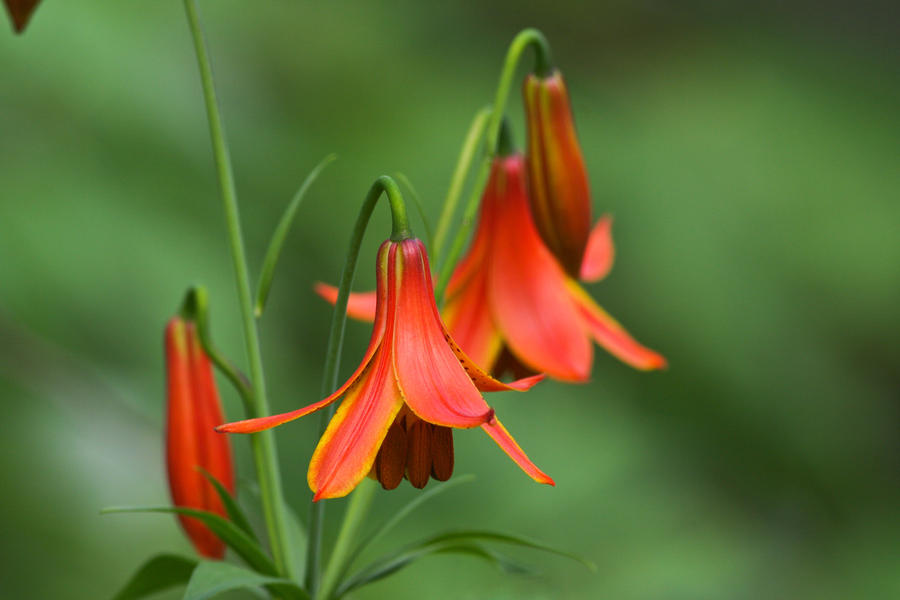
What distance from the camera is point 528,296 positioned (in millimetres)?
707

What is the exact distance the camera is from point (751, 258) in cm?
192

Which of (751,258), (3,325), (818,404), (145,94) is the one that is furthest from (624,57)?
(3,325)

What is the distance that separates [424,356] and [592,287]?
4.35 ft

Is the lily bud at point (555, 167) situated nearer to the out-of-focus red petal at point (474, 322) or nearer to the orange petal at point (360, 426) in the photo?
the out-of-focus red petal at point (474, 322)

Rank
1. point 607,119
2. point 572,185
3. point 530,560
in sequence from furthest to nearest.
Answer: point 607,119
point 530,560
point 572,185

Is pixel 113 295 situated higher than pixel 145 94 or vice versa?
pixel 145 94

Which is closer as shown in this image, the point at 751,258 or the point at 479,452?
the point at 479,452

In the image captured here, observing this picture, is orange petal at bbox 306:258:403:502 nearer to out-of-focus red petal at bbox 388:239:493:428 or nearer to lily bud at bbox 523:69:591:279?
out-of-focus red petal at bbox 388:239:493:428

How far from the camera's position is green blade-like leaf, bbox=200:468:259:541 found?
1.95 ft

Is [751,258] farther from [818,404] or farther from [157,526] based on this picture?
[157,526]

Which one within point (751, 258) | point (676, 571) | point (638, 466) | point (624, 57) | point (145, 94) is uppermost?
point (624, 57)

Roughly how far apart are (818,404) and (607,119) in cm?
67

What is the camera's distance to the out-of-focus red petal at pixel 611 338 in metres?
0.71

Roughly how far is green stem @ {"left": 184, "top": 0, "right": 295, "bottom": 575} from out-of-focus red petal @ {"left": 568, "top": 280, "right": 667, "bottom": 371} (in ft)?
0.76
